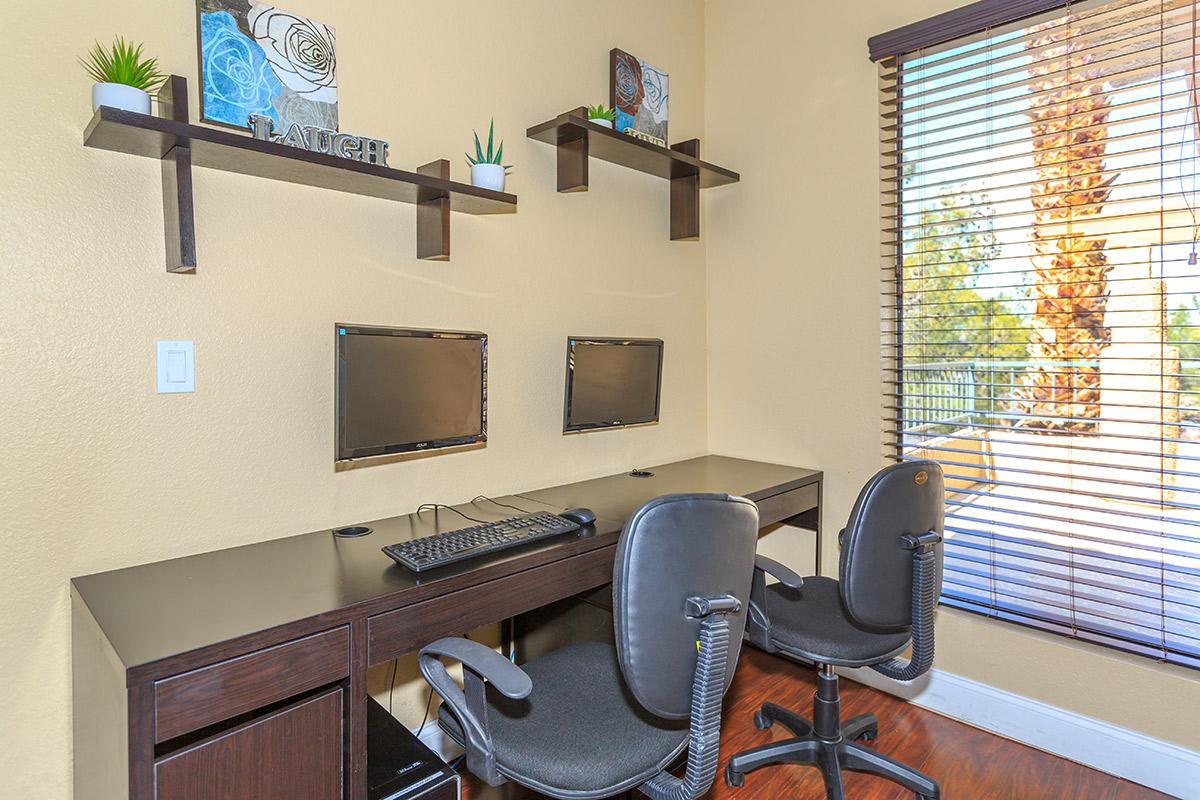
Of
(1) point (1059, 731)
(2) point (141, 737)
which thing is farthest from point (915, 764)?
(2) point (141, 737)

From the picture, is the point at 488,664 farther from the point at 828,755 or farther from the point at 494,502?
the point at 828,755

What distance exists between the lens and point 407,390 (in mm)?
1840

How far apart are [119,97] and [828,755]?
8.07ft

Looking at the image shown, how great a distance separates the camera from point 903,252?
2.51 meters

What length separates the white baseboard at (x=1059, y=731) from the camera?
78.1 inches

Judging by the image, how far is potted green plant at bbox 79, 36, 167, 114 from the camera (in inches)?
55.1

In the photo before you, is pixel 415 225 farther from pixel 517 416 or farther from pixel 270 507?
pixel 270 507

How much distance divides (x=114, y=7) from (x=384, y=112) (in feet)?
2.10

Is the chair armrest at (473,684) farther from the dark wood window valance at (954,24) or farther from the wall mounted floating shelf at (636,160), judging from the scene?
the dark wood window valance at (954,24)

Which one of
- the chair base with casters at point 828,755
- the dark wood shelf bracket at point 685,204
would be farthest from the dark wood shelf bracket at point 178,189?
the chair base with casters at point 828,755

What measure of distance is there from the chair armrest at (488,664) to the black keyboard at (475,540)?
176mm

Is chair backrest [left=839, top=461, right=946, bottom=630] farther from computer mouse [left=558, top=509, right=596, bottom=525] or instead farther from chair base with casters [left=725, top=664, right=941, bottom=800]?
computer mouse [left=558, top=509, right=596, bottom=525]

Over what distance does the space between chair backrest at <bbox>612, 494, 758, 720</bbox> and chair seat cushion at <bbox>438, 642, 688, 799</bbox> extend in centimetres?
9

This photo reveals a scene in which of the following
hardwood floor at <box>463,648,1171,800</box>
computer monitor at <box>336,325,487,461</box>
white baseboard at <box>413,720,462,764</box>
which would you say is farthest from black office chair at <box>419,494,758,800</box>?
white baseboard at <box>413,720,462,764</box>
